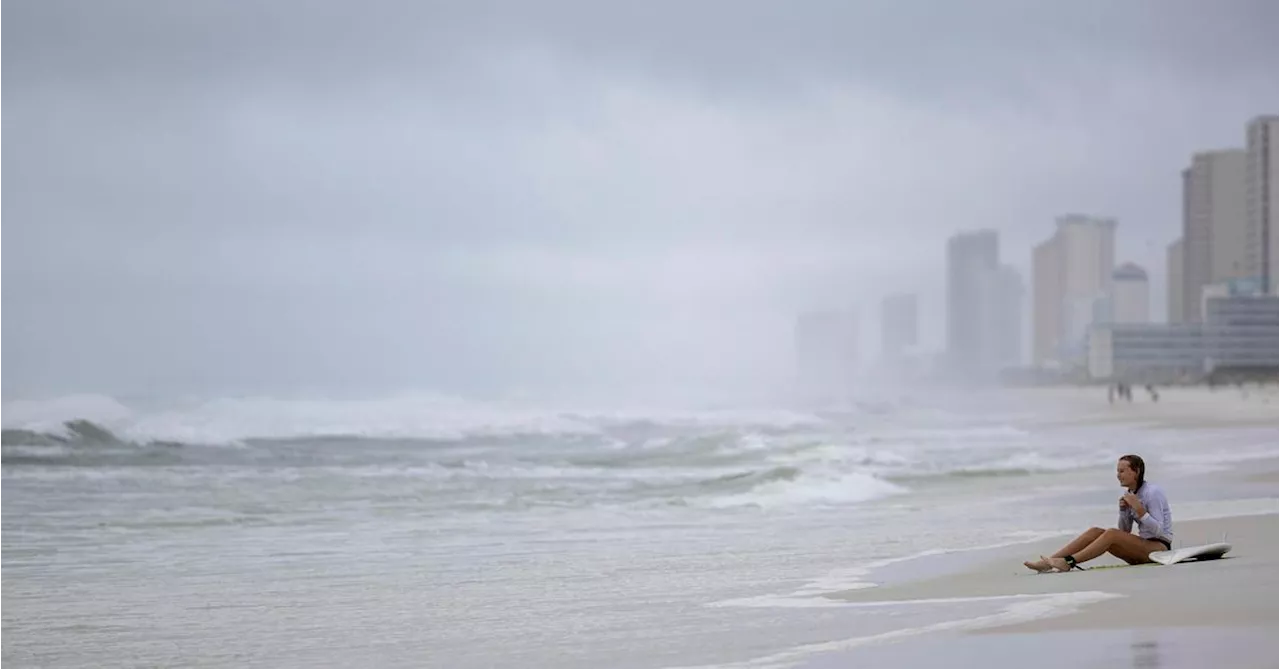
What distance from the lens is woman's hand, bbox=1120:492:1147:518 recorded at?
29.7 feet

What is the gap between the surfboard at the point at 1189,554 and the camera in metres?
9.07

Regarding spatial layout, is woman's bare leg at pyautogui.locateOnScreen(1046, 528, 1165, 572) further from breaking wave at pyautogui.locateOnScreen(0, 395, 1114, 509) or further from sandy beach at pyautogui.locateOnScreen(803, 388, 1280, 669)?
breaking wave at pyautogui.locateOnScreen(0, 395, 1114, 509)

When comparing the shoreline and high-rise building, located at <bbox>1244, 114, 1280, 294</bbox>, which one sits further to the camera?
high-rise building, located at <bbox>1244, 114, 1280, 294</bbox>

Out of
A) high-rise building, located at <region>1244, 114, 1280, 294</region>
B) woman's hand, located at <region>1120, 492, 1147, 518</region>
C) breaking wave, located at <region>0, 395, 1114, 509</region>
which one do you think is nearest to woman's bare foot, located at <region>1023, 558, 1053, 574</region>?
woman's hand, located at <region>1120, 492, 1147, 518</region>

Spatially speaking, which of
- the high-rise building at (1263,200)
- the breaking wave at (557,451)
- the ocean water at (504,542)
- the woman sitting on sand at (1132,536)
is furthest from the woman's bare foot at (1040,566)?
the high-rise building at (1263,200)

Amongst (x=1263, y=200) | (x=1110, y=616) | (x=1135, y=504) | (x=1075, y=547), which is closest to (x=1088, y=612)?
(x=1110, y=616)

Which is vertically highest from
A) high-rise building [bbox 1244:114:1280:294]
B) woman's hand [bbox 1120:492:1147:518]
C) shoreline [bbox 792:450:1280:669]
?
high-rise building [bbox 1244:114:1280:294]

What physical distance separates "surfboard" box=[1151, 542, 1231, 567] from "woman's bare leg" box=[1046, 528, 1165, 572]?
0.05 metres

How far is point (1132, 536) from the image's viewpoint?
29.9 feet

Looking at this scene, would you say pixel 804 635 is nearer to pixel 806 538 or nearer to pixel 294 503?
pixel 806 538

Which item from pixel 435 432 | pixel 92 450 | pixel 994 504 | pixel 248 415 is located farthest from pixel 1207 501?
pixel 248 415

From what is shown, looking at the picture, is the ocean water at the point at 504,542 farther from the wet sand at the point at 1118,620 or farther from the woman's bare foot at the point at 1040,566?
the woman's bare foot at the point at 1040,566

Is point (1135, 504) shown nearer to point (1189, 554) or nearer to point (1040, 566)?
point (1189, 554)

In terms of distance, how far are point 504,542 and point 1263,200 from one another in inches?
7047
